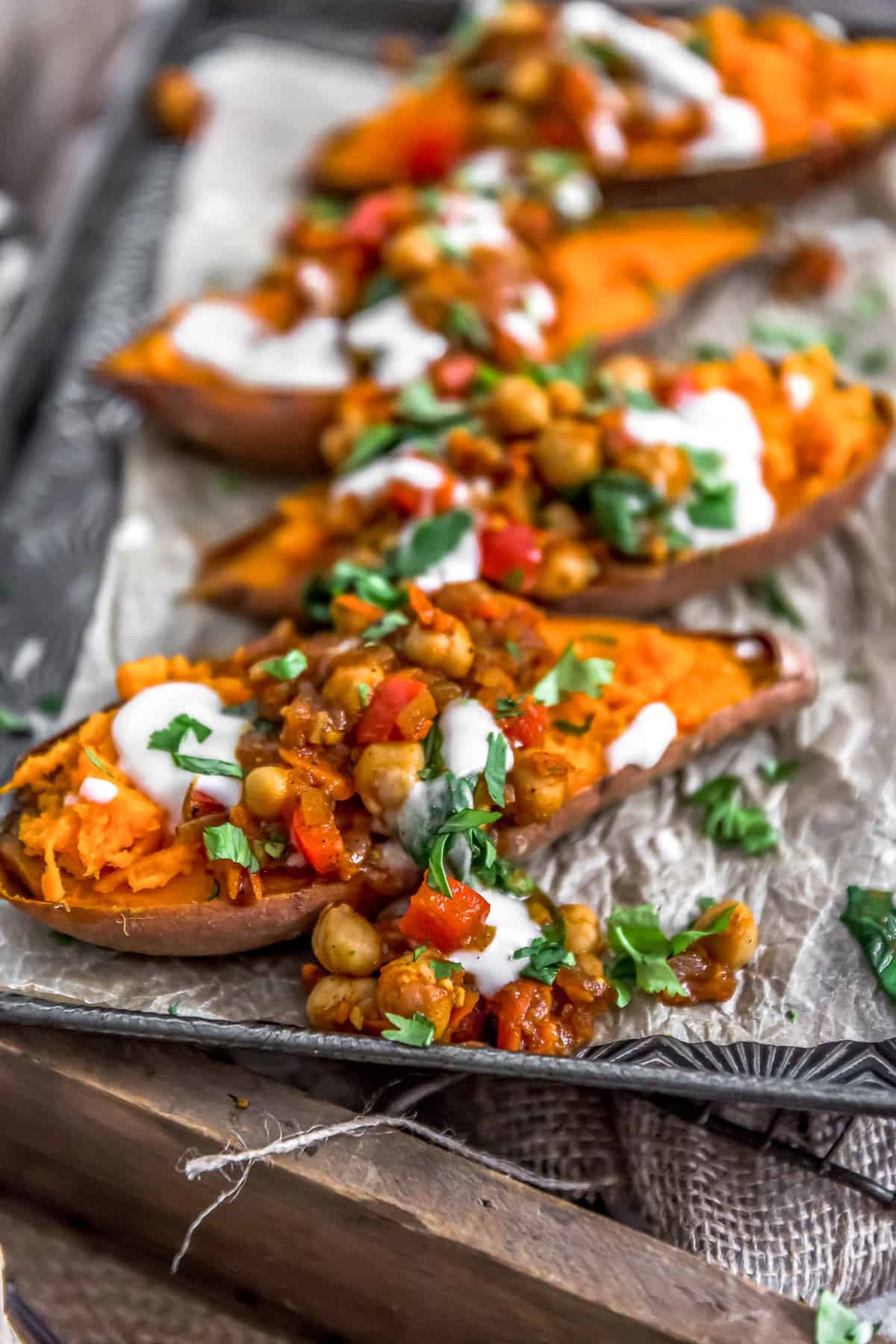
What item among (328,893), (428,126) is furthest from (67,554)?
(428,126)

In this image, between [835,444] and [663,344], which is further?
[663,344]

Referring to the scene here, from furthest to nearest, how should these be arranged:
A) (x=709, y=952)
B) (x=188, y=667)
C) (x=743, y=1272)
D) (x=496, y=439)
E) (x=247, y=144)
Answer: (x=247, y=144) → (x=496, y=439) → (x=188, y=667) → (x=709, y=952) → (x=743, y=1272)

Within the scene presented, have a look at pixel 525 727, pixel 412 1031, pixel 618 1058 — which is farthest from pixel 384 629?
pixel 618 1058

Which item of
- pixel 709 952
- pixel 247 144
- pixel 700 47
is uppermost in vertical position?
pixel 700 47

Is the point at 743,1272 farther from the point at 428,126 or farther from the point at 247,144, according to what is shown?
the point at 247,144

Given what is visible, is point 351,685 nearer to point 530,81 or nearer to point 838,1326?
point 838,1326

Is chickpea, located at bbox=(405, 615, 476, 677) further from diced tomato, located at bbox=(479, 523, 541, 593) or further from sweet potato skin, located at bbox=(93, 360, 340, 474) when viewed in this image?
sweet potato skin, located at bbox=(93, 360, 340, 474)
